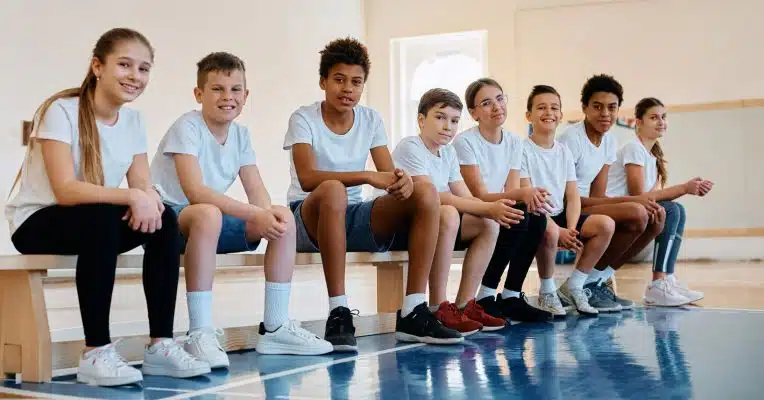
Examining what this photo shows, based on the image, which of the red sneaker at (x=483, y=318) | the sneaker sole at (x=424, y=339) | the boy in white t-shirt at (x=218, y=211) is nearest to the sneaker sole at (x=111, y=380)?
the boy in white t-shirt at (x=218, y=211)

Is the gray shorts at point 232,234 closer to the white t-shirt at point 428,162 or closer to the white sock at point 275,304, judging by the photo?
the white sock at point 275,304

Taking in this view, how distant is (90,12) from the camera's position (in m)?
5.53

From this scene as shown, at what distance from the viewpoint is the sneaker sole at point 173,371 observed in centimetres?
188

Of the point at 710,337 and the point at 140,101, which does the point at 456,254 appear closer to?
the point at 710,337

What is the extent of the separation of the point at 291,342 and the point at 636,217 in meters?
1.75

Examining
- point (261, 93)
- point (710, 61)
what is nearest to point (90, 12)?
point (261, 93)

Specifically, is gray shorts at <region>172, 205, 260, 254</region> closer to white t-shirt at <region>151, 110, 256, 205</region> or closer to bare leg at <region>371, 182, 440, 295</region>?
white t-shirt at <region>151, 110, 256, 205</region>

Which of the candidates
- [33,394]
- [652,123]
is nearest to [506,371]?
[33,394]

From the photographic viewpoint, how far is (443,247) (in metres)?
2.68

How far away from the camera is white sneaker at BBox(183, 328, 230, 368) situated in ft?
6.53

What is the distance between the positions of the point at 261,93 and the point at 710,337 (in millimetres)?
4984

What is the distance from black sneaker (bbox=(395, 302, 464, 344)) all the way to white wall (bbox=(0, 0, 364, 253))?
322cm

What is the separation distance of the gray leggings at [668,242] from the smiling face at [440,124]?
50.9 inches

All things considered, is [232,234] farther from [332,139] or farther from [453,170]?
[453,170]
